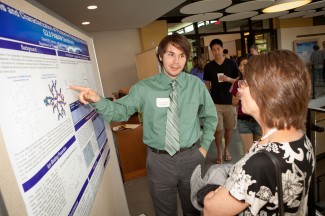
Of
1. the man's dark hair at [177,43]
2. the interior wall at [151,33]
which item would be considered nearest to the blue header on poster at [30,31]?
the man's dark hair at [177,43]

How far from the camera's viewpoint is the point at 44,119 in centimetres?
85

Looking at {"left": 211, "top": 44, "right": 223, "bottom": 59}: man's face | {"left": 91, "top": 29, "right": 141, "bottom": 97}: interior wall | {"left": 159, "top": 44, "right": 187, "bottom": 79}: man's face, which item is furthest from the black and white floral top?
{"left": 91, "top": 29, "right": 141, "bottom": 97}: interior wall

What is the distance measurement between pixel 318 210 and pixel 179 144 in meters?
1.31

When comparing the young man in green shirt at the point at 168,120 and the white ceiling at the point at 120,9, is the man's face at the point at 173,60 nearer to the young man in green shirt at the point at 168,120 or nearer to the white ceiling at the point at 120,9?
the young man in green shirt at the point at 168,120

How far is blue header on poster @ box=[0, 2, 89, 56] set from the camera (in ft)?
2.39

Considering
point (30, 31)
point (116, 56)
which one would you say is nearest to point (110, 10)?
point (116, 56)

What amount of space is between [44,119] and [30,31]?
355 mm

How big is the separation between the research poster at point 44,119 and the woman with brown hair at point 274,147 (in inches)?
24.4

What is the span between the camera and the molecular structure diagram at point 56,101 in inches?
36.3

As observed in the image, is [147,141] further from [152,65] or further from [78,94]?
[152,65]

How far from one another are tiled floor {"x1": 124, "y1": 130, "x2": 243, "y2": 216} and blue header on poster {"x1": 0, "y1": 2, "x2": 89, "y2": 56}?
1970 mm

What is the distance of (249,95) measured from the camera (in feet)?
2.95

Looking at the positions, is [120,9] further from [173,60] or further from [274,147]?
[274,147]

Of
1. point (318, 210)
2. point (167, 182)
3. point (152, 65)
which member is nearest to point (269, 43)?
point (152, 65)
